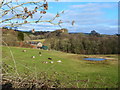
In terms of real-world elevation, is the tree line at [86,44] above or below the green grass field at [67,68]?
above

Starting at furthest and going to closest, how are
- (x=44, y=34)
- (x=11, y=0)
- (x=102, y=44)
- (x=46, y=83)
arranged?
1. (x=102, y=44)
2. (x=46, y=83)
3. (x=44, y=34)
4. (x=11, y=0)

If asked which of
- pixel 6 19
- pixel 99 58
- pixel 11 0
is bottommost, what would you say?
pixel 99 58

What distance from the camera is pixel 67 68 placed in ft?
6.81

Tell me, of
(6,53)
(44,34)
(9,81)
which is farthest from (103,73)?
(6,53)

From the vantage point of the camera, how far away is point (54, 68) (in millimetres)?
2027

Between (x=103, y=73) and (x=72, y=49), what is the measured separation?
0.54 m

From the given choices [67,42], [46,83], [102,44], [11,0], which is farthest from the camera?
[102,44]

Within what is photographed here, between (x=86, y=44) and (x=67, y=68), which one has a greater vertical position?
(x=86, y=44)

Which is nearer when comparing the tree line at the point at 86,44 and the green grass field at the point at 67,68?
the green grass field at the point at 67,68

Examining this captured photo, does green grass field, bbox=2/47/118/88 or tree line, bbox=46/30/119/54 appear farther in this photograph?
tree line, bbox=46/30/119/54

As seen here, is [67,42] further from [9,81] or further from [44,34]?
[9,81]

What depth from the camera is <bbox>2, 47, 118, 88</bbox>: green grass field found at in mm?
1708

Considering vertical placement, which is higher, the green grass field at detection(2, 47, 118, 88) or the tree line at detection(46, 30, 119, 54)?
the tree line at detection(46, 30, 119, 54)

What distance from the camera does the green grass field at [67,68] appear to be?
1.71m
